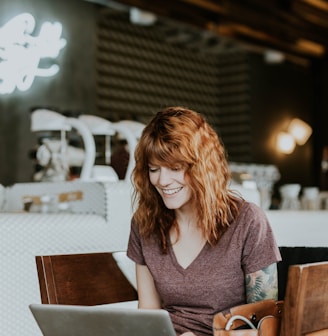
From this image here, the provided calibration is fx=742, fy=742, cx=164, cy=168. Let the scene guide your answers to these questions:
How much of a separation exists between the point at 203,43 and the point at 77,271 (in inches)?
268

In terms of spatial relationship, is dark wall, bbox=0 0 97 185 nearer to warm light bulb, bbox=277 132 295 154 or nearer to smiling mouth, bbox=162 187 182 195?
warm light bulb, bbox=277 132 295 154

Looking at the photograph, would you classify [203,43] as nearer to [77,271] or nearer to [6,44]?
[6,44]

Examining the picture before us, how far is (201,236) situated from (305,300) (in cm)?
58

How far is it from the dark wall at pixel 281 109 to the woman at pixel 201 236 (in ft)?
24.6

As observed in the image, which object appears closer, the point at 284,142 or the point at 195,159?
the point at 195,159

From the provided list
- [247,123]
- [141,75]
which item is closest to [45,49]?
[141,75]

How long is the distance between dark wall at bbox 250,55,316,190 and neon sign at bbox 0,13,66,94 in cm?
425

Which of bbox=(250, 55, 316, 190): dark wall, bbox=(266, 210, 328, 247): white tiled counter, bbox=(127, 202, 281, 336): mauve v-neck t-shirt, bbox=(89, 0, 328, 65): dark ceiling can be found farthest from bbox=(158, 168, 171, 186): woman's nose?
bbox=(250, 55, 316, 190): dark wall

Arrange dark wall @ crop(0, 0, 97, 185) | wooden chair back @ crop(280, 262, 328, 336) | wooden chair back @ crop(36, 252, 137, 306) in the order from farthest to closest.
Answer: dark wall @ crop(0, 0, 97, 185)
wooden chair back @ crop(36, 252, 137, 306)
wooden chair back @ crop(280, 262, 328, 336)

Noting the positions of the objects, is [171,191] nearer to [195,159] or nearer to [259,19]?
[195,159]

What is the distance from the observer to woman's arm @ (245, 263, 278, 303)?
6.10 feet

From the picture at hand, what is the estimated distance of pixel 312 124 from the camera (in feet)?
34.2

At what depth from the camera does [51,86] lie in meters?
6.72

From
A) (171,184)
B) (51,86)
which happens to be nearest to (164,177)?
(171,184)
